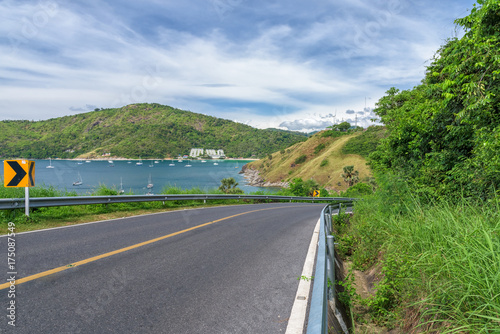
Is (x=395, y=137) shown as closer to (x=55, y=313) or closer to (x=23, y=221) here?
(x=55, y=313)

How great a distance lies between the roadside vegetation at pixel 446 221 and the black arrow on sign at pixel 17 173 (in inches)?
342

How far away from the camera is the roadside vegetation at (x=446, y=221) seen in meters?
2.66

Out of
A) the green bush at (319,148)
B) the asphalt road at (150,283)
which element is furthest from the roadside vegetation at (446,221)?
the green bush at (319,148)

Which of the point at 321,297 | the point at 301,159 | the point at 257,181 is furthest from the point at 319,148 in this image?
the point at 321,297

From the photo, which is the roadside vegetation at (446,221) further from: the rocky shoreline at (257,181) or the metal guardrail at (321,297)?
the rocky shoreline at (257,181)

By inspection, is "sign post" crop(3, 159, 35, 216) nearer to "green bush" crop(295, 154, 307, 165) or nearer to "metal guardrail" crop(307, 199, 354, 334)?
"metal guardrail" crop(307, 199, 354, 334)

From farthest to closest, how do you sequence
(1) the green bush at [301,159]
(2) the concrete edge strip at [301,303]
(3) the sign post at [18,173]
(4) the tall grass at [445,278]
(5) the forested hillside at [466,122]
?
(1) the green bush at [301,159] < (3) the sign post at [18,173] < (5) the forested hillside at [466,122] < (2) the concrete edge strip at [301,303] < (4) the tall grass at [445,278]

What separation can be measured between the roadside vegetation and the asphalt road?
1349mm

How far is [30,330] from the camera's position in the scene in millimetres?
2611

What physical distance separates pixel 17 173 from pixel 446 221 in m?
10.1

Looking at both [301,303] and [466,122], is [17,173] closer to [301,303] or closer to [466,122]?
[301,303]

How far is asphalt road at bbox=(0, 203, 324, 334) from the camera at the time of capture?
292 cm

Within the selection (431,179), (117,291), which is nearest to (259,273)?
(117,291)

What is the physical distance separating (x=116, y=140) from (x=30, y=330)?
21818cm
